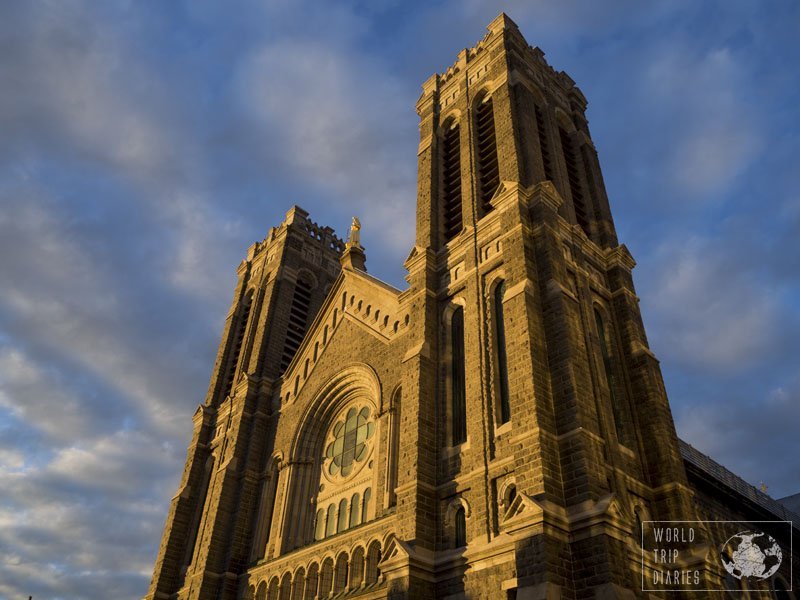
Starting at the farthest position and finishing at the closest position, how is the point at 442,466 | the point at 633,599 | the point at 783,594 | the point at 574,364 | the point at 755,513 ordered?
the point at 755,513 → the point at 783,594 → the point at 442,466 → the point at 574,364 → the point at 633,599

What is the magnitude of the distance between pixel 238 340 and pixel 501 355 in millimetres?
24087

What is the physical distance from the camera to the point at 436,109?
115 feet

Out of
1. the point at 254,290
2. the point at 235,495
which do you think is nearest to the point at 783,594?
the point at 235,495

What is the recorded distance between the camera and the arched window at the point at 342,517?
26050 millimetres

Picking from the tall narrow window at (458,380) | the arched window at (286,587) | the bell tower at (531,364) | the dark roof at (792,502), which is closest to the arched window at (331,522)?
the arched window at (286,587)

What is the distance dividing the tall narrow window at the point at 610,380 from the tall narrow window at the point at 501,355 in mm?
3512

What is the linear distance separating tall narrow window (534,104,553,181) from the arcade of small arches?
54.5 feet

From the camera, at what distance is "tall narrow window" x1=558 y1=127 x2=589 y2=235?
2950cm

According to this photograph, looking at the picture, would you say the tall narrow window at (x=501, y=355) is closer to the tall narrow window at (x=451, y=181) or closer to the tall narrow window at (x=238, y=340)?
the tall narrow window at (x=451, y=181)

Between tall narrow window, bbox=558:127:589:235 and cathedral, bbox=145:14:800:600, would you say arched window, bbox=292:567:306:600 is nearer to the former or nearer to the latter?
cathedral, bbox=145:14:800:600

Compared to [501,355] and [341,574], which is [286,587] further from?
[501,355]

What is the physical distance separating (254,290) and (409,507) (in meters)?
25.8

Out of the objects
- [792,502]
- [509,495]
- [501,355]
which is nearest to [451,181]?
[501,355]

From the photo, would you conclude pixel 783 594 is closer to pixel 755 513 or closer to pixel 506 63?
pixel 755 513
